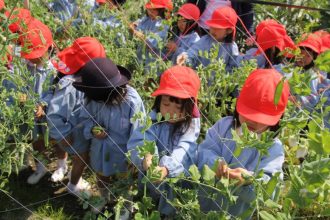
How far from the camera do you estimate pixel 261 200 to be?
3.34ft

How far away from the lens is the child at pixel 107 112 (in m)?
1.69

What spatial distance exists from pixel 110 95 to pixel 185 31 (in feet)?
4.96

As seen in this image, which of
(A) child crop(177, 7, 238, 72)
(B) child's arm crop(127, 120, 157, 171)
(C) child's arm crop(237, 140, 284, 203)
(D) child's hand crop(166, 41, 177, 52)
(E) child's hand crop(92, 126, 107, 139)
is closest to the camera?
(C) child's arm crop(237, 140, 284, 203)

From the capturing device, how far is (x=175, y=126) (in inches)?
65.4

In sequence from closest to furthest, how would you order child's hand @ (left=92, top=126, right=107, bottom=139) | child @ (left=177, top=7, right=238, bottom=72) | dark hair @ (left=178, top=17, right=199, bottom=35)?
child's hand @ (left=92, top=126, right=107, bottom=139), child @ (left=177, top=7, right=238, bottom=72), dark hair @ (left=178, top=17, right=199, bottom=35)

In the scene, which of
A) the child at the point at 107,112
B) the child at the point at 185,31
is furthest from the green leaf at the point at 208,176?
the child at the point at 185,31

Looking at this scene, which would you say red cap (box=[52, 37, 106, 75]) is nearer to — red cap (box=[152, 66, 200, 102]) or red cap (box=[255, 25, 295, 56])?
red cap (box=[152, 66, 200, 102])

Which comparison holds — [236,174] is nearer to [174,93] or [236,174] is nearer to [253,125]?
[253,125]

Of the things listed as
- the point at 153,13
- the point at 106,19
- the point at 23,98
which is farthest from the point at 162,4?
the point at 23,98

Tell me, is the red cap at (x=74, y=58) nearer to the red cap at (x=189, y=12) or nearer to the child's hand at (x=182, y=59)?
the child's hand at (x=182, y=59)

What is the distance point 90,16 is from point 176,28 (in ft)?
3.78

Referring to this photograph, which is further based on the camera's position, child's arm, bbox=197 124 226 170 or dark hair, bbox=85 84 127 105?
dark hair, bbox=85 84 127 105

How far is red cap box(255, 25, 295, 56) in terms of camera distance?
2422 millimetres

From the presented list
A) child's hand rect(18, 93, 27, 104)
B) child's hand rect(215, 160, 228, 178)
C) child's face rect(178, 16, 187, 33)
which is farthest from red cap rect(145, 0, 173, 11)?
child's hand rect(215, 160, 228, 178)
